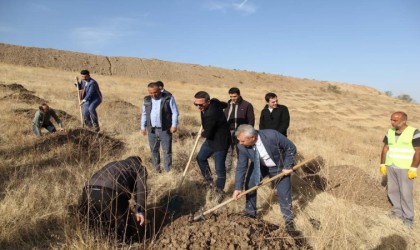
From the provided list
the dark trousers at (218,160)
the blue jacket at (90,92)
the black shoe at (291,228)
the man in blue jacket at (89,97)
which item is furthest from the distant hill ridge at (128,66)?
the black shoe at (291,228)

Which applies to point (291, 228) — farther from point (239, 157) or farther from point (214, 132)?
point (214, 132)

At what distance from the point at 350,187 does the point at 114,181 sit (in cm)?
391

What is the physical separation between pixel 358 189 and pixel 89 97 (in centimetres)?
575

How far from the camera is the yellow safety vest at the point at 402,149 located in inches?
175

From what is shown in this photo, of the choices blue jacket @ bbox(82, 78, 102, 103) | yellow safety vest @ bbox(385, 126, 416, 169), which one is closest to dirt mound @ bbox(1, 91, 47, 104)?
blue jacket @ bbox(82, 78, 102, 103)

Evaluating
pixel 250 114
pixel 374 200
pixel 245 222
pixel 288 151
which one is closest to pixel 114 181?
pixel 245 222

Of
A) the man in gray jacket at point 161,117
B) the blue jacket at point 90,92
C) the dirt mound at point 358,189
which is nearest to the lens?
the man in gray jacket at point 161,117

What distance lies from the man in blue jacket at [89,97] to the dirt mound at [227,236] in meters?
4.71

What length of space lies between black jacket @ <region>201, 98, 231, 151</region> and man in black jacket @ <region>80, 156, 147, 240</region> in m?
1.45

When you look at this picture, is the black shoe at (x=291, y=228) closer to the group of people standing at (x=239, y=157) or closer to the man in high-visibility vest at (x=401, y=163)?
the group of people standing at (x=239, y=157)

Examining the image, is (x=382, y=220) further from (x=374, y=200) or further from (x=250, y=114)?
(x=250, y=114)

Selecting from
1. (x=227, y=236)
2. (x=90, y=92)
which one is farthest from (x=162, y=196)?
(x=90, y=92)

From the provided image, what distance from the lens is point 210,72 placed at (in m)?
56.9

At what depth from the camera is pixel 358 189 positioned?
211 inches
